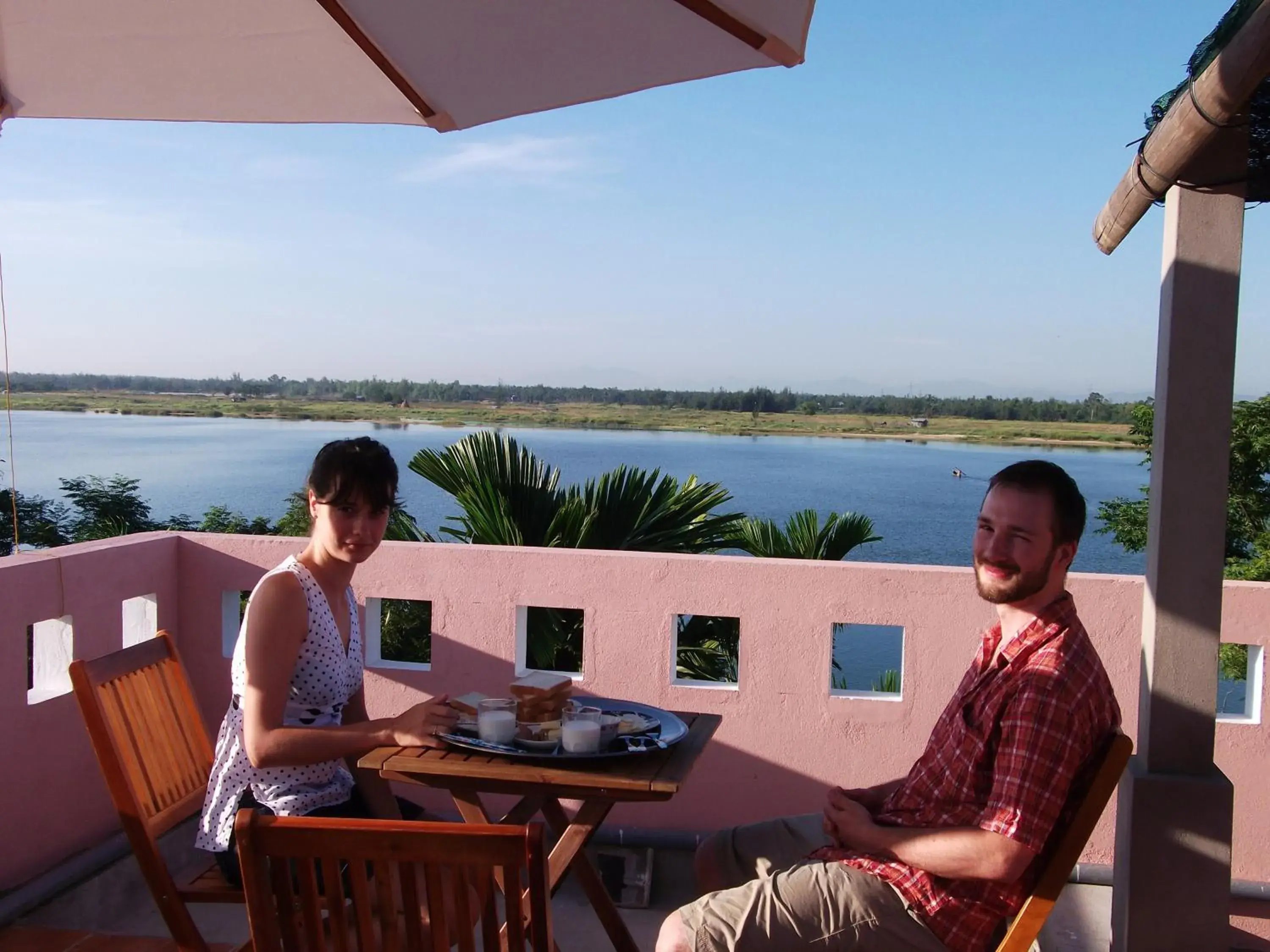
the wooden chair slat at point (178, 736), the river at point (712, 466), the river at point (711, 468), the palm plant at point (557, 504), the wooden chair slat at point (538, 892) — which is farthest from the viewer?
the river at point (712, 466)

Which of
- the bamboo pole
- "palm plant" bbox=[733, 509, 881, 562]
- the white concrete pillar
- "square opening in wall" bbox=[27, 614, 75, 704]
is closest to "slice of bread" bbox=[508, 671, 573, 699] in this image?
the white concrete pillar

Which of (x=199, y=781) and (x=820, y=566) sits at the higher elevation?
(x=820, y=566)

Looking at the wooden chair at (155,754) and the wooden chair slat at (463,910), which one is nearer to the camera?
the wooden chair slat at (463,910)

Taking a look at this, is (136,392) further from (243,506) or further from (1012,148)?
(1012,148)

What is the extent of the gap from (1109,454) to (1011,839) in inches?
1584

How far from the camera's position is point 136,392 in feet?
50.2

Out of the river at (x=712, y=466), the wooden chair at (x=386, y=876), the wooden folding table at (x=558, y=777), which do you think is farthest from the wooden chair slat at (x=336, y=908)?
the river at (x=712, y=466)

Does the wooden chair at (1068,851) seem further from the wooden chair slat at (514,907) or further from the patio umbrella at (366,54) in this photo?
the patio umbrella at (366,54)

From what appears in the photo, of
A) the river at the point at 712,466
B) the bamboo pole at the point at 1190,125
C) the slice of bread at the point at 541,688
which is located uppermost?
the bamboo pole at the point at 1190,125

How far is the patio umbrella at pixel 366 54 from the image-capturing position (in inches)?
85.7

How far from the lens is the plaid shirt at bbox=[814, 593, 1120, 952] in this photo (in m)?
2.00

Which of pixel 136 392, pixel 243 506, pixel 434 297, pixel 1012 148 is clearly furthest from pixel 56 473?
pixel 1012 148

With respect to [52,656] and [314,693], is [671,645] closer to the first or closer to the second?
[314,693]

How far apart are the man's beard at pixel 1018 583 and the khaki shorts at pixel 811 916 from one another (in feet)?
2.05
